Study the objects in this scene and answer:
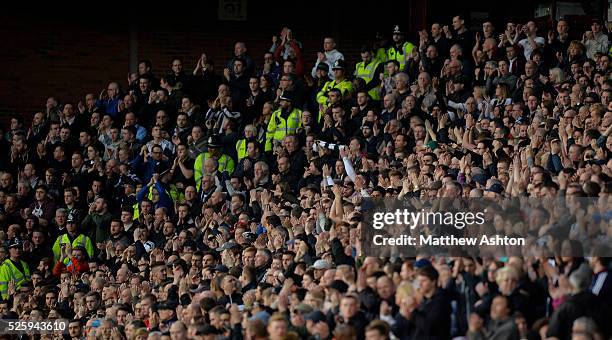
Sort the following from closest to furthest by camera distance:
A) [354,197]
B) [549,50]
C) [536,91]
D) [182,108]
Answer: [354,197] < [536,91] < [549,50] < [182,108]

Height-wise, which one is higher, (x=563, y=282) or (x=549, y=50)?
(x=549, y=50)

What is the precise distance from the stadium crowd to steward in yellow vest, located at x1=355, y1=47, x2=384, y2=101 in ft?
0.09

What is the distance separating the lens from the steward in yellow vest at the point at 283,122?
60.0ft

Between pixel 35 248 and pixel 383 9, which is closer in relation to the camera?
pixel 35 248

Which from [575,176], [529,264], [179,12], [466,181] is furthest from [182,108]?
[529,264]

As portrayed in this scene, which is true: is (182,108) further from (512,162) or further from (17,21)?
(512,162)

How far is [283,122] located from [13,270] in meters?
4.34

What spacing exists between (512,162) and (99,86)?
38.4ft

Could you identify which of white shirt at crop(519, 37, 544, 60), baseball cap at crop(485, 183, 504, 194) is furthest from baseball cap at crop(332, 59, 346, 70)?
baseball cap at crop(485, 183, 504, 194)

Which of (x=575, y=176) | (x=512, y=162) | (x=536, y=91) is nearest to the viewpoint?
(x=575, y=176)

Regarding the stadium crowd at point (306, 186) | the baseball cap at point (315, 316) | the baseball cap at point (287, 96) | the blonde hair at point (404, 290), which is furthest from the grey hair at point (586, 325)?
the baseball cap at point (287, 96)

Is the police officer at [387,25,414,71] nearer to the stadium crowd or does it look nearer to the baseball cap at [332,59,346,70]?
the stadium crowd

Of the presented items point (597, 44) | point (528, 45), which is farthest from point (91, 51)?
point (597, 44)

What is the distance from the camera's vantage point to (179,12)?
78.9ft
